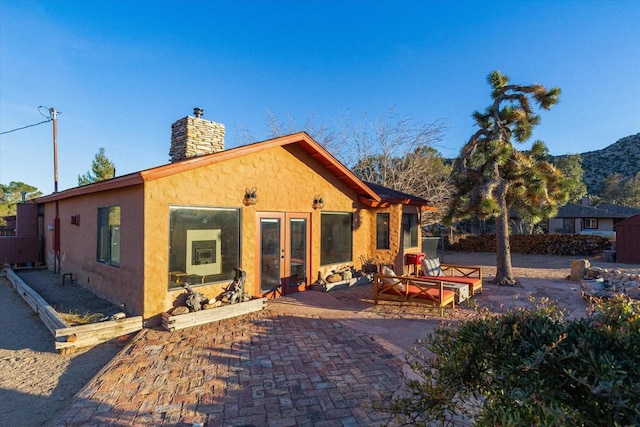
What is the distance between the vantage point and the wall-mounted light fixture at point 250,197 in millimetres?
8109

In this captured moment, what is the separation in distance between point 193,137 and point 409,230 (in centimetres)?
841

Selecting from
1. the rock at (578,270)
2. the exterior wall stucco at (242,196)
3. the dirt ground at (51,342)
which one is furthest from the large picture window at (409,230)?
the rock at (578,270)

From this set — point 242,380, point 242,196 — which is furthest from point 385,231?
point 242,380

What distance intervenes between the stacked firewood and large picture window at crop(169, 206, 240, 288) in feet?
72.4

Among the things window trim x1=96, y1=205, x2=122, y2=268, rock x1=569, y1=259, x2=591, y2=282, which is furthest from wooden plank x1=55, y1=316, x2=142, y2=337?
rock x1=569, y1=259, x2=591, y2=282

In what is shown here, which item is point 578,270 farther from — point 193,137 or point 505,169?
point 193,137

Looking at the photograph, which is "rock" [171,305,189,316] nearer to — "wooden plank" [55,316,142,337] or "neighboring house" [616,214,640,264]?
"wooden plank" [55,316,142,337]

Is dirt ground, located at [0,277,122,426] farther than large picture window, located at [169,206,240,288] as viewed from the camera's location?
No

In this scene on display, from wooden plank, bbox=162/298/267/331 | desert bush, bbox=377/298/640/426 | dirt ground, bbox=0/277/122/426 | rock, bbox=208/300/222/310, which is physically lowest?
dirt ground, bbox=0/277/122/426

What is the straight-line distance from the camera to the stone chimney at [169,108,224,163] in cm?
952

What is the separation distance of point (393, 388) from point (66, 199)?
40.0ft

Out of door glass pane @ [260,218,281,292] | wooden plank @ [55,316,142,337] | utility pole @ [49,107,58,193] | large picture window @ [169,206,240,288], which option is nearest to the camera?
wooden plank @ [55,316,142,337]

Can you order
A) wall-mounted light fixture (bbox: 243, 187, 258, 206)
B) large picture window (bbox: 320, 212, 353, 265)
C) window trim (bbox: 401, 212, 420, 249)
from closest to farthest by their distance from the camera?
1. wall-mounted light fixture (bbox: 243, 187, 258, 206)
2. large picture window (bbox: 320, 212, 353, 265)
3. window trim (bbox: 401, 212, 420, 249)

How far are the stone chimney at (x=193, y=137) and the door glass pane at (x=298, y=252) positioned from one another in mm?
3600
